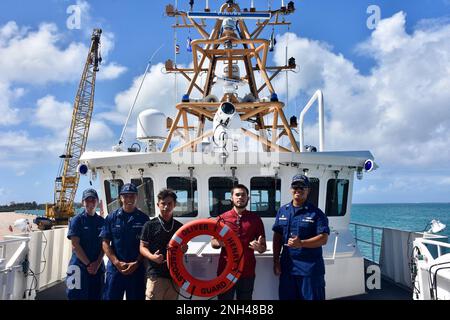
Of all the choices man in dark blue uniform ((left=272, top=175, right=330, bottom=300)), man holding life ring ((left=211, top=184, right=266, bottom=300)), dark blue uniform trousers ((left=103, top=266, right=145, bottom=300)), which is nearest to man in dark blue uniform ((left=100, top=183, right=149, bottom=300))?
dark blue uniform trousers ((left=103, top=266, right=145, bottom=300))

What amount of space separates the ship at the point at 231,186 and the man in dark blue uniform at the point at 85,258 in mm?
1144

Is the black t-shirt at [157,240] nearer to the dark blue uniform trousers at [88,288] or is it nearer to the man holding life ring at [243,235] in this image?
the man holding life ring at [243,235]

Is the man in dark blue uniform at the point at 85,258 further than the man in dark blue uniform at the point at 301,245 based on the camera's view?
Yes

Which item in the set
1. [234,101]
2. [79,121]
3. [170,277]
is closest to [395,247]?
[234,101]

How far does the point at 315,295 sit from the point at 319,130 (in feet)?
15.5

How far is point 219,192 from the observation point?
686 centimetres

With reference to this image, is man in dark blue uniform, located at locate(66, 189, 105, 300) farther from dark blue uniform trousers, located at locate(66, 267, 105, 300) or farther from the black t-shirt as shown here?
the black t-shirt

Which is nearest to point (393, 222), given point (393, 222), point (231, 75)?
point (393, 222)

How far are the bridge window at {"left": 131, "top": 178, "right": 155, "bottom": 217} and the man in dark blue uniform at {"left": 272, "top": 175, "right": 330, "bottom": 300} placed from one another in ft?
10.4

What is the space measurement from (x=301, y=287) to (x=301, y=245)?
19.1 inches

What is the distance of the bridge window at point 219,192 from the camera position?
6832 millimetres

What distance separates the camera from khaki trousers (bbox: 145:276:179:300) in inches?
162

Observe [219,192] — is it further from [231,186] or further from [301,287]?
[301,287]

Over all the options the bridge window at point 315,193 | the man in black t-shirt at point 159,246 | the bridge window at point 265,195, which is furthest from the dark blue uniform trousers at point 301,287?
the bridge window at point 315,193
